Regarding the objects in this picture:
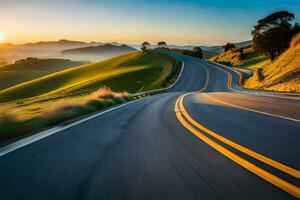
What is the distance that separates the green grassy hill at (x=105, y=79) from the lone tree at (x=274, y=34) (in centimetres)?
1899

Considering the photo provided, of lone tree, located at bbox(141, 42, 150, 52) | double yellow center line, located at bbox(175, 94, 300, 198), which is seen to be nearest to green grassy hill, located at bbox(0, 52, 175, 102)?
lone tree, located at bbox(141, 42, 150, 52)

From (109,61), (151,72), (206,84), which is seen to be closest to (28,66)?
(109,61)

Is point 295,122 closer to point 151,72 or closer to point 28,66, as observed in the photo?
point 151,72

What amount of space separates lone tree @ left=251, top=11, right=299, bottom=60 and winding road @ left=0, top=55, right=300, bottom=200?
57735 millimetres

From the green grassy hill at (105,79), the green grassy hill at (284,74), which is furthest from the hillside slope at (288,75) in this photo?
the green grassy hill at (105,79)

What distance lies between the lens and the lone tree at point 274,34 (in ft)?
201

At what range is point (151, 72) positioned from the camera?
242 feet

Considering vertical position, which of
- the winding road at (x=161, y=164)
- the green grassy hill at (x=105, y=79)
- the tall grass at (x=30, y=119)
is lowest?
the green grassy hill at (x=105, y=79)

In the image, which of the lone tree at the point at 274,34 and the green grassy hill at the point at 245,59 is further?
the green grassy hill at the point at 245,59

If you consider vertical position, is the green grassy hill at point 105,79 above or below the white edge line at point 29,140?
below

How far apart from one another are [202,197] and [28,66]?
208 m

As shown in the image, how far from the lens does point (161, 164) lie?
4.62 m

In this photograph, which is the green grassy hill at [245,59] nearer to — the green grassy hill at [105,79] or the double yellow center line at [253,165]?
the green grassy hill at [105,79]

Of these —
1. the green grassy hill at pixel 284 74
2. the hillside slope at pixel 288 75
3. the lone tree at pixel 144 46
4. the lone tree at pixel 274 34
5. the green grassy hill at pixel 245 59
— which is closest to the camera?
the hillside slope at pixel 288 75
